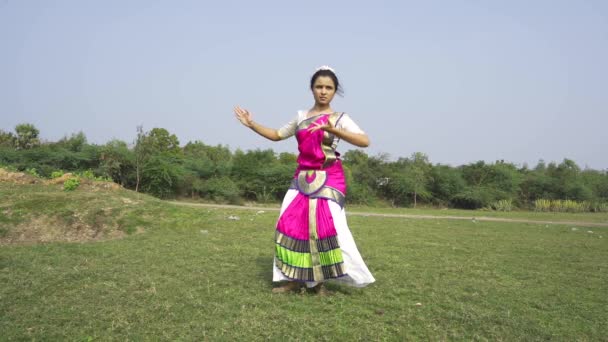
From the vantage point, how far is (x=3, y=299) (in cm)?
409

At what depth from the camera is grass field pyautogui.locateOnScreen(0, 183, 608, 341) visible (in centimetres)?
349

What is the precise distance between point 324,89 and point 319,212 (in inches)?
57.1

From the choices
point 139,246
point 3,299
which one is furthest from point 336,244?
point 139,246

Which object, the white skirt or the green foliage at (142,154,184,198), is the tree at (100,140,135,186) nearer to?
the green foliage at (142,154,184,198)

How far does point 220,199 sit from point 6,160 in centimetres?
1209

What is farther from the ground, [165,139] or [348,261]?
[165,139]

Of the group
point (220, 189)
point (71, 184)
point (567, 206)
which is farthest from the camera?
point (567, 206)

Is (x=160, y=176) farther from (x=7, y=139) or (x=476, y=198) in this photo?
(x=476, y=198)

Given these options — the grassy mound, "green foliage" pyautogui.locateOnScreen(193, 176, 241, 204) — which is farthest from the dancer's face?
"green foliage" pyautogui.locateOnScreen(193, 176, 241, 204)

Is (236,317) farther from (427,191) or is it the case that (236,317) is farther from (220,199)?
(427,191)

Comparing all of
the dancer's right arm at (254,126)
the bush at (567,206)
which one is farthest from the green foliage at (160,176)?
the bush at (567,206)

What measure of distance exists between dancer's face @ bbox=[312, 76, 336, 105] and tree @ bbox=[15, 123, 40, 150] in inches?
1178

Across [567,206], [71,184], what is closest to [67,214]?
[71,184]

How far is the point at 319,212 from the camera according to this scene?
4.62 m
